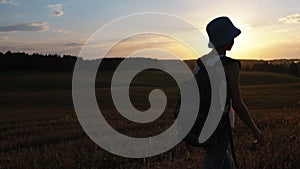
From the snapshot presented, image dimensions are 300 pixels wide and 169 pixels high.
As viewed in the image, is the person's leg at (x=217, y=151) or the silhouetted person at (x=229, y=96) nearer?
the silhouetted person at (x=229, y=96)

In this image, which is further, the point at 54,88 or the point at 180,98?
the point at 54,88

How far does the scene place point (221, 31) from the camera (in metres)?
4.36

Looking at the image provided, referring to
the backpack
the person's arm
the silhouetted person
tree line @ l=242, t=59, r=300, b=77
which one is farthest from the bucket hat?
tree line @ l=242, t=59, r=300, b=77

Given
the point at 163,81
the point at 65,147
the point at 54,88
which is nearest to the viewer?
the point at 65,147

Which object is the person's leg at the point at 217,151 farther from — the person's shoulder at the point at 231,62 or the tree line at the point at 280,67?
the tree line at the point at 280,67

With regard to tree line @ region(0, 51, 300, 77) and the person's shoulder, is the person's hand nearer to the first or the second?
the person's shoulder

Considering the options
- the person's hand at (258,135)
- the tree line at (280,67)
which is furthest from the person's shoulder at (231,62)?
the tree line at (280,67)

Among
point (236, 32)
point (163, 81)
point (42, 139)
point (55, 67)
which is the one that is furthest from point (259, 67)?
point (236, 32)

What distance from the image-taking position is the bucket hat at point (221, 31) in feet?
14.2

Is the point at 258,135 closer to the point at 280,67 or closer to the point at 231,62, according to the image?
the point at 231,62

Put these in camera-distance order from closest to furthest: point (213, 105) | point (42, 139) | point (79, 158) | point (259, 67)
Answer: point (213, 105) < point (79, 158) < point (42, 139) < point (259, 67)

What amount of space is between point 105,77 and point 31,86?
1689 cm

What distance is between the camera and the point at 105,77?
3150 inches

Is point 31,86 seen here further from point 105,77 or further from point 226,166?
point 226,166
